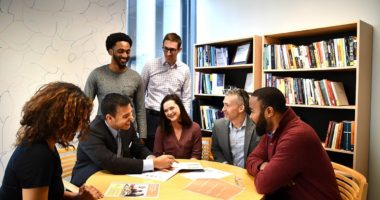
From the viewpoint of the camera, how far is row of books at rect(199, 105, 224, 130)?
363 cm

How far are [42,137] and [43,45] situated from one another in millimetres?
1726

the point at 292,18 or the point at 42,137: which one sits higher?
the point at 292,18

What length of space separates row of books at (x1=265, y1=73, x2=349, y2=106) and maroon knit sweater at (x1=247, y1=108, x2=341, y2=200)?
129cm

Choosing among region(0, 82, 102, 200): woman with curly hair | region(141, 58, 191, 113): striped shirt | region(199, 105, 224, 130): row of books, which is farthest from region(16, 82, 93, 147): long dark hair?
region(199, 105, 224, 130): row of books

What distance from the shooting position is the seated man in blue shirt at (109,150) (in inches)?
71.6

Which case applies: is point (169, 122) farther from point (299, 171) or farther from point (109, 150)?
point (299, 171)

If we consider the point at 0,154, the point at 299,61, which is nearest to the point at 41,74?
the point at 0,154

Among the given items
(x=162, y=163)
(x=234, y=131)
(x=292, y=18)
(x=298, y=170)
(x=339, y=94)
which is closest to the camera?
(x=298, y=170)

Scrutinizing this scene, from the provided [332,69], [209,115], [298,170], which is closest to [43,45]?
[209,115]

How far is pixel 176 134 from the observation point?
2.57 meters

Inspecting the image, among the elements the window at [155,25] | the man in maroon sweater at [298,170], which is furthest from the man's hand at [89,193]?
the window at [155,25]

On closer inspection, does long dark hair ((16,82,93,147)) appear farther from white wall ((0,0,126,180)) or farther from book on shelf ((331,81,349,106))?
book on shelf ((331,81,349,106))

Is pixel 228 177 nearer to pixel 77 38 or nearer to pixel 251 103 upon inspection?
pixel 251 103

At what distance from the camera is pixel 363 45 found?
104 inches
